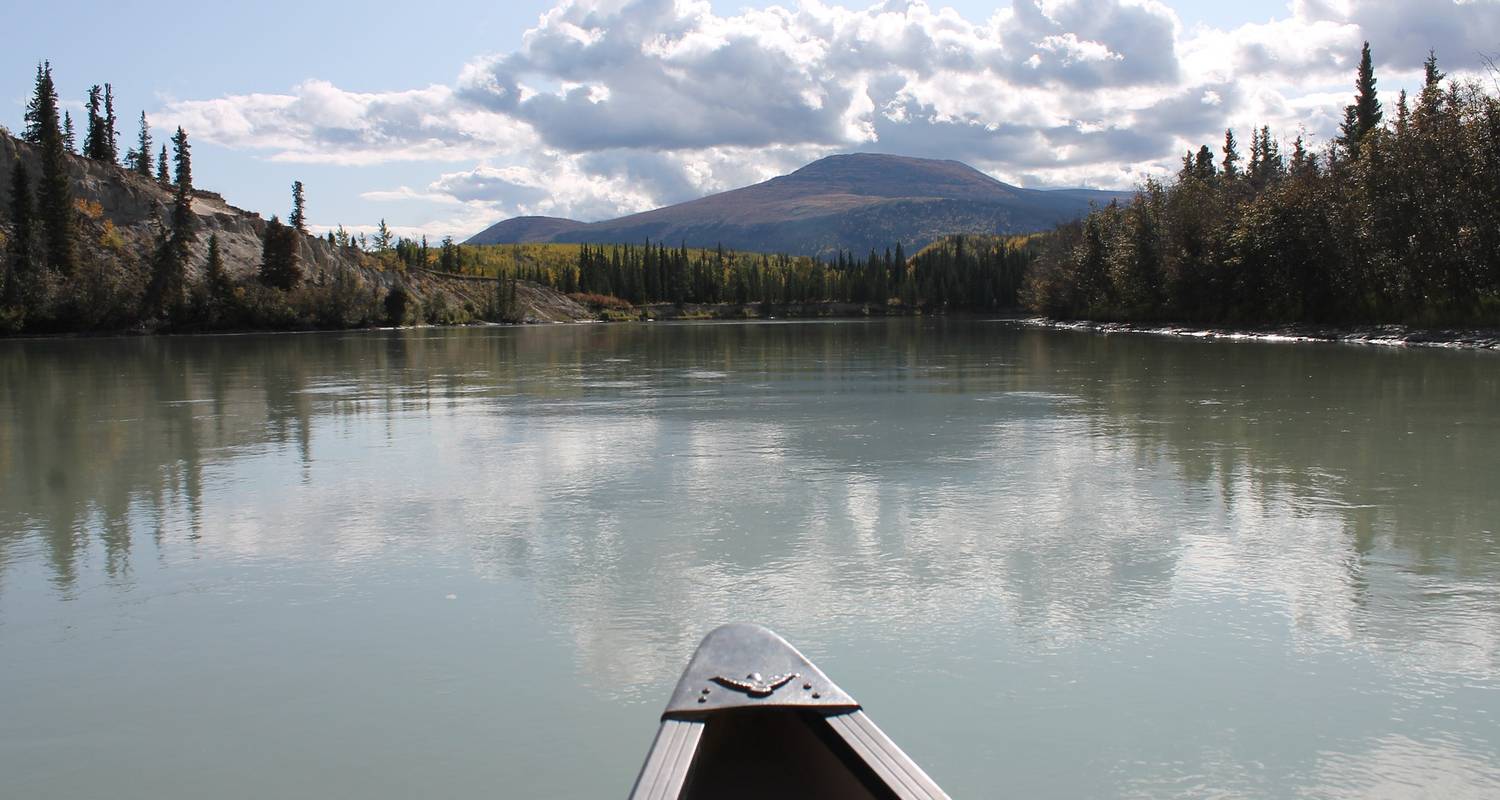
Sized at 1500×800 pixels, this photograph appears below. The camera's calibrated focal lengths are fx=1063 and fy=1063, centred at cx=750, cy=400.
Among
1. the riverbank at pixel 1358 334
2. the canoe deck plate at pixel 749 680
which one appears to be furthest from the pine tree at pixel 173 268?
the canoe deck plate at pixel 749 680

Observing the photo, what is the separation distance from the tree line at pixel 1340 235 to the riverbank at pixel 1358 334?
143 centimetres

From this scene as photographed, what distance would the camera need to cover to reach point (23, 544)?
982 centimetres

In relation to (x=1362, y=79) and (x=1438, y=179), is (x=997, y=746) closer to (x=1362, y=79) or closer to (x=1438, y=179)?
(x=1438, y=179)

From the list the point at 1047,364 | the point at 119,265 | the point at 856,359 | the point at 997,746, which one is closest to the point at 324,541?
the point at 997,746

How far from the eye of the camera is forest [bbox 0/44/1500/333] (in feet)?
163

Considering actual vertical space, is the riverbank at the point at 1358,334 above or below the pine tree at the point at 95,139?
below

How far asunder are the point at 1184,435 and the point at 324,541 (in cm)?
1234

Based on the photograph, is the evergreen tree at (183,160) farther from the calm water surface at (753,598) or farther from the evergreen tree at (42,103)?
the calm water surface at (753,598)

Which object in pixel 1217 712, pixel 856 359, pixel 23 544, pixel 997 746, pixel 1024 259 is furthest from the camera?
pixel 1024 259

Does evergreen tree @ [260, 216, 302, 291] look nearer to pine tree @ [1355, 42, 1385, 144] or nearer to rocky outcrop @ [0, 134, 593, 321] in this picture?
rocky outcrop @ [0, 134, 593, 321]

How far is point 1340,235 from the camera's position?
5709cm

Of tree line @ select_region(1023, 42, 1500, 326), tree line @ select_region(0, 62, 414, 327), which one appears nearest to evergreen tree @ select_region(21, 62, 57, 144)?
tree line @ select_region(0, 62, 414, 327)

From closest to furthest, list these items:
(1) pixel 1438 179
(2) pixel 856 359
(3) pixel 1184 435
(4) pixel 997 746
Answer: (4) pixel 997 746, (3) pixel 1184 435, (2) pixel 856 359, (1) pixel 1438 179

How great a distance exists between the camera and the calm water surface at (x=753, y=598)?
5250mm
